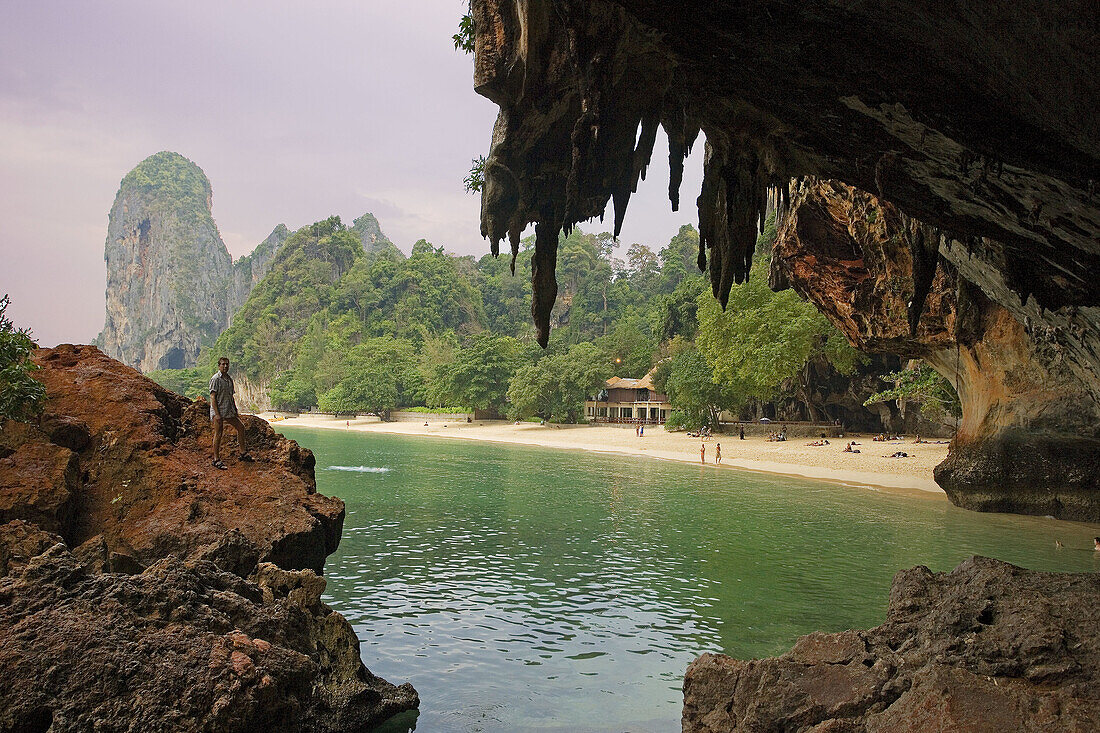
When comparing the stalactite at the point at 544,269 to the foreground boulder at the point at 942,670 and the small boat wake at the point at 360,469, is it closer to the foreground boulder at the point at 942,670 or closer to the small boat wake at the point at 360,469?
the foreground boulder at the point at 942,670

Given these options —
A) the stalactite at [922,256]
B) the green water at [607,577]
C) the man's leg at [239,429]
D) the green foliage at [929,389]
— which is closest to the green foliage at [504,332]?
the green foliage at [929,389]

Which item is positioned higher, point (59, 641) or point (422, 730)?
point (59, 641)

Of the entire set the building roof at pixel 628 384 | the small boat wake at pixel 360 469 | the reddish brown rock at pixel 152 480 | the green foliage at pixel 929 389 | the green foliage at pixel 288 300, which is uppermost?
the green foliage at pixel 288 300

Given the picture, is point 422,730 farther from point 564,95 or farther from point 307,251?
point 307,251

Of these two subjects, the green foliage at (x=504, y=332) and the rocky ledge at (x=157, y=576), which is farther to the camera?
the green foliage at (x=504, y=332)

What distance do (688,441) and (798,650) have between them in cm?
3653

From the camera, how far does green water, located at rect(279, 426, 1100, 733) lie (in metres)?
6.89

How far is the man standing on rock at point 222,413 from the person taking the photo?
7371 millimetres

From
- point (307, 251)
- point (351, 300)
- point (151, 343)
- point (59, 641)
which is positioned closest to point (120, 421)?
point (59, 641)

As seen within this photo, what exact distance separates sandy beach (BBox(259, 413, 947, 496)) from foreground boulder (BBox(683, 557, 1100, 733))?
63.1 feet

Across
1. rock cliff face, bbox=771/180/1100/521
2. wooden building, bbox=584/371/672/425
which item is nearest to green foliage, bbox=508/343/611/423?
wooden building, bbox=584/371/672/425

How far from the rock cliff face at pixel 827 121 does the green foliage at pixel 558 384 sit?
142 ft

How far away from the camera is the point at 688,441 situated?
40.8 meters

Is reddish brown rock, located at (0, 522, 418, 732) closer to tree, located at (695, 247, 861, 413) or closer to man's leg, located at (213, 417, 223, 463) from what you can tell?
man's leg, located at (213, 417, 223, 463)
